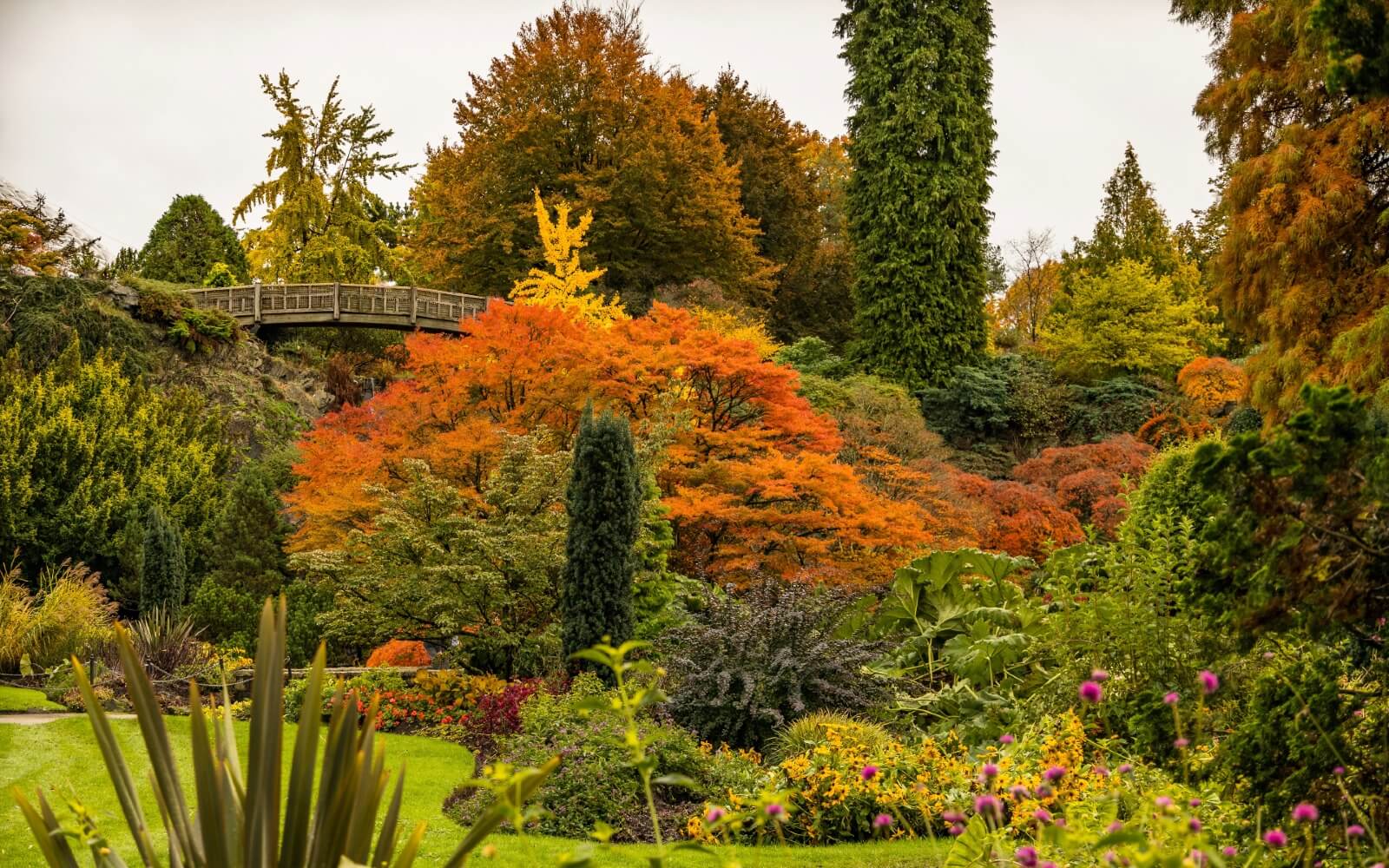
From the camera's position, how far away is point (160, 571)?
576 inches

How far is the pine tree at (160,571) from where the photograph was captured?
14.6 meters

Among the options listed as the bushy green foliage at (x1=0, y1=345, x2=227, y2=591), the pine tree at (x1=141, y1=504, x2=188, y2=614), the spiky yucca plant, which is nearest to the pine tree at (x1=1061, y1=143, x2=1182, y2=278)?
the bushy green foliage at (x1=0, y1=345, x2=227, y2=591)

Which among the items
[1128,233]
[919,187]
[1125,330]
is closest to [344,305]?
[919,187]

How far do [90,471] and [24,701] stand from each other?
23.8 feet

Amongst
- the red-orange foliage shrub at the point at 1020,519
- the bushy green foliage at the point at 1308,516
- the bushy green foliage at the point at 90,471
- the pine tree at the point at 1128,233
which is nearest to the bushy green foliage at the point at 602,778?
the bushy green foliage at the point at 1308,516

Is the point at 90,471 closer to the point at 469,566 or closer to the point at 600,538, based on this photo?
the point at 469,566

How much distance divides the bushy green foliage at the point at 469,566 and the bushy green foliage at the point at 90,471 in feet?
21.4

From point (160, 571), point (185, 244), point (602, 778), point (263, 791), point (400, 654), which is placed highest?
point (185, 244)

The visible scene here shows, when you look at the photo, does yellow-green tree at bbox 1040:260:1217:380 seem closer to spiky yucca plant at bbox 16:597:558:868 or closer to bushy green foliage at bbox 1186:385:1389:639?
bushy green foliage at bbox 1186:385:1389:639

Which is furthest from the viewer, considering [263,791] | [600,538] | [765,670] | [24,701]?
[600,538]

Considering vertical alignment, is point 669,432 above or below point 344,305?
below

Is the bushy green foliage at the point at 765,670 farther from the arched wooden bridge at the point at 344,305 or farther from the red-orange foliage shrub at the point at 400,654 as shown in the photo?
the arched wooden bridge at the point at 344,305

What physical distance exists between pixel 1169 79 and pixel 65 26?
26.0 m

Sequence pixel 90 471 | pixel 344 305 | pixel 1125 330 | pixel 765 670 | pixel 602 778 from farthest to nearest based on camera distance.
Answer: pixel 344 305 < pixel 1125 330 < pixel 90 471 < pixel 765 670 < pixel 602 778
